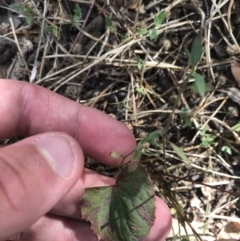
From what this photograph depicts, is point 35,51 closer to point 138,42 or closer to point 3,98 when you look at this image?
point 3,98

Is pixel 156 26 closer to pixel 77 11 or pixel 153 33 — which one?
pixel 153 33

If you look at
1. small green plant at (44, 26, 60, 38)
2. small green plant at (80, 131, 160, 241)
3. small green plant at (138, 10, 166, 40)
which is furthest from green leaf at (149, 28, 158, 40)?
small green plant at (80, 131, 160, 241)

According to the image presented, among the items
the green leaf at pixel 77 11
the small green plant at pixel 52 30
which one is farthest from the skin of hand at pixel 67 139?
the green leaf at pixel 77 11

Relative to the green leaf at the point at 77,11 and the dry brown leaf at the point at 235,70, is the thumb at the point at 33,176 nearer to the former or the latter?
the green leaf at the point at 77,11

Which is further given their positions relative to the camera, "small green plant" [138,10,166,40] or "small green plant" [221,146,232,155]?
"small green plant" [221,146,232,155]

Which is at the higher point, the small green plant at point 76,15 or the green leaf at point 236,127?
the small green plant at point 76,15

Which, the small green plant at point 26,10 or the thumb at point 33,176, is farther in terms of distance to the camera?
the small green plant at point 26,10

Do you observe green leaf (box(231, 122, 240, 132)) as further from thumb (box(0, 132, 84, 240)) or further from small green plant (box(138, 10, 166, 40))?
thumb (box(0, 132, 84, 240))
